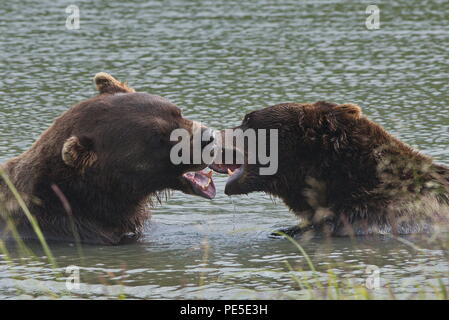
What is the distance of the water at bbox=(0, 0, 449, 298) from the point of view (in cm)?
744

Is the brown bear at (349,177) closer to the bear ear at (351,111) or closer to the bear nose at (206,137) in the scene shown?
the bear ear at (351,111)

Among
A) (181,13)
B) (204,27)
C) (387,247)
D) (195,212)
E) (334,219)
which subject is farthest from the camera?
(181,13)

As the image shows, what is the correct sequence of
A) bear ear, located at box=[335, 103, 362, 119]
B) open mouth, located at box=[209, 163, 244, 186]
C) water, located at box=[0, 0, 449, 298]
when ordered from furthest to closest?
open mouth, located at box=[209, 163, 244, 186], bear ear, located at box=[335, 103, 362, 119], water, located at box=[0, 0, 449, 298]

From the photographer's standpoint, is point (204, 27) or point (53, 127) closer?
point (53, 127)

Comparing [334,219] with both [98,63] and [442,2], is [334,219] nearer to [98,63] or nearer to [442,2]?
[98,63]

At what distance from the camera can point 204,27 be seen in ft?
68.2

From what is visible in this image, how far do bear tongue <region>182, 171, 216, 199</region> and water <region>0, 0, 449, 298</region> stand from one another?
1.22 feet
